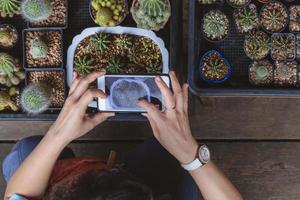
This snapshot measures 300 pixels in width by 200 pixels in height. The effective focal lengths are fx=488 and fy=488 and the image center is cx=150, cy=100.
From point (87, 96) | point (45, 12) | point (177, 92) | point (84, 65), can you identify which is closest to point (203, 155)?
point (177, 92)

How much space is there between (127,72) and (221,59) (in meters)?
0.22

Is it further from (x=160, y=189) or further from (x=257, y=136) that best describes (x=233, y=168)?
(x=160, y=189)

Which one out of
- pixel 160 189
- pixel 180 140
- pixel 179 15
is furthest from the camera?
pixel 179 15

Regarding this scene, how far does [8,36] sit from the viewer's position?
112cm

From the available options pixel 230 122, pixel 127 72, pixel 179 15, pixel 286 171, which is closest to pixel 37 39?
pixel 127 72

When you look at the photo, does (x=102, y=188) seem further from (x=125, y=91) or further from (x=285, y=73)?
(x=285, y=73)

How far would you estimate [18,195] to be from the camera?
94cm

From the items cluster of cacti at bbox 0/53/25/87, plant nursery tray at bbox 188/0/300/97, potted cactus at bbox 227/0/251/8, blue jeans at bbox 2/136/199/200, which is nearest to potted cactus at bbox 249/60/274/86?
plant nursery tray at bbox 188/0/300/97

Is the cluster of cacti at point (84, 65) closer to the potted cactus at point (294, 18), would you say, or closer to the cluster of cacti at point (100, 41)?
the cluster of cacti at point (100, 41)

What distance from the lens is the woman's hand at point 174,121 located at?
2.90 ft

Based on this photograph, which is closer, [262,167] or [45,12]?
[45,12]

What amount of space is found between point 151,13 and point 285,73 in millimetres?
343

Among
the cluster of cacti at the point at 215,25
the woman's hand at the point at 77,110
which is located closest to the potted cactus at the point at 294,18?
the cluster of cacti at the point at 215,25

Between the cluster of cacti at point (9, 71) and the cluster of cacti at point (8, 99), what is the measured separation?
16mm
